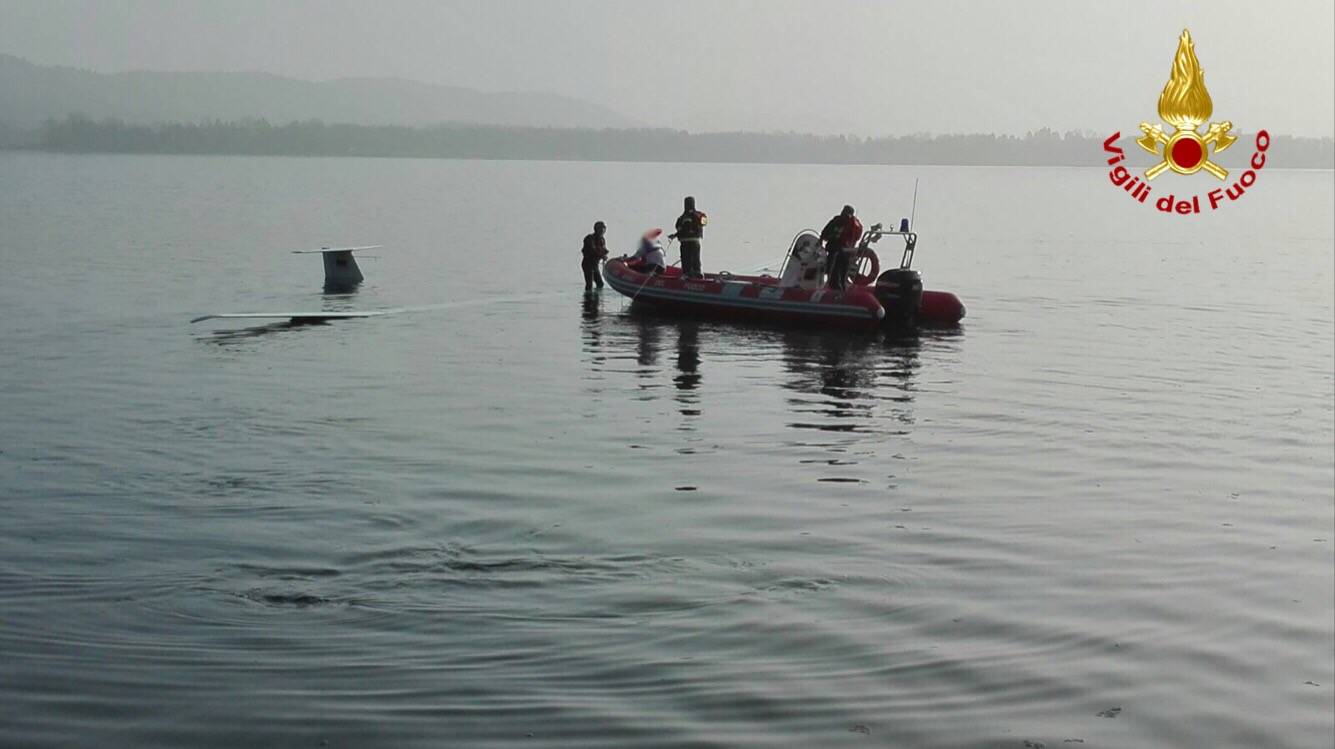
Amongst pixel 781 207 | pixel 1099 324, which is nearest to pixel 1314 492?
pixel 1099 324

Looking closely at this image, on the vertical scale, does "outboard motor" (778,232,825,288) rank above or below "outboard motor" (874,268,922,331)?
above

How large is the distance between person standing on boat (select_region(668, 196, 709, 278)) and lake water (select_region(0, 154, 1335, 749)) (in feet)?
4.33

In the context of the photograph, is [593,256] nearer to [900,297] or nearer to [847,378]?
[900,297]

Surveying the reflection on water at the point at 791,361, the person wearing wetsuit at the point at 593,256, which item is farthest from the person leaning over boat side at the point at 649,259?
the person wearing wetsuit at the point at 593,256

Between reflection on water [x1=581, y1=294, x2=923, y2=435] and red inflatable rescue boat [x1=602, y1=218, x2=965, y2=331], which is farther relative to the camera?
red inflatable rescue boat [x1=602, y1=218, x2=965, y2=331]

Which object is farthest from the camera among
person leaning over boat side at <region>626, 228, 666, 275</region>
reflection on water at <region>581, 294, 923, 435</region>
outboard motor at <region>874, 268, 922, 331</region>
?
person leaning over boat side at <region>626, 228, 666, 275</region>

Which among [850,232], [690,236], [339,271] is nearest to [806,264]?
[850,232]

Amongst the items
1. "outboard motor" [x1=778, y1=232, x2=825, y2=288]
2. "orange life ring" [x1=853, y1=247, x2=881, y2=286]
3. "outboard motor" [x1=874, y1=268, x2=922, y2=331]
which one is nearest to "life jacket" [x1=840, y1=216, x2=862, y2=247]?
"orange life ring" [x1=853, y1=247, x2=881, y2=286]

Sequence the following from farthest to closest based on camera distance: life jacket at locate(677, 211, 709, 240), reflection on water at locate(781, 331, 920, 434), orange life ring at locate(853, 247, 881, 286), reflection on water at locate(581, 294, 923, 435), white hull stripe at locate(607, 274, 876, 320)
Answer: life jacket at locate(677, 211, 709, 240)
orange life ring at locate(853, 247, 881, 286)
white hull stripe at locate(607, 274, 876, 320)
reflection on water at locate(581, 294, 923, 435)
reflection on water at locate(781, 331, 920, 434)

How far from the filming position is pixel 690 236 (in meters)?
23.9

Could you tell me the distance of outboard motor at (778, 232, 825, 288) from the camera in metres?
22.8

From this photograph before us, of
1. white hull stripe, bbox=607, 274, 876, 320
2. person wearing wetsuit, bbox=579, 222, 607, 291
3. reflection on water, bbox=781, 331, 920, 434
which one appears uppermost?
person wearing wetsuit, bbox=579, 222, 607, 291

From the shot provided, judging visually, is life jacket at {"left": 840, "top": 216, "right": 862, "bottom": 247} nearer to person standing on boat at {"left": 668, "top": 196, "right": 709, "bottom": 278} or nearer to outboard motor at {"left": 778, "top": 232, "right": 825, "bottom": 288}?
outboard motor at {"left": 778, "top": 232, "right": 825, "bottom": 288}

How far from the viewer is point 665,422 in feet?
47.5
